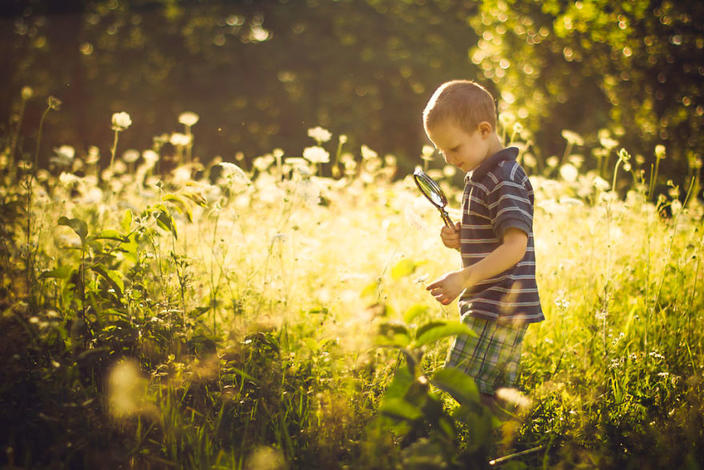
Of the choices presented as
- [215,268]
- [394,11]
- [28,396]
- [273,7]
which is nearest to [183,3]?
[273,7]

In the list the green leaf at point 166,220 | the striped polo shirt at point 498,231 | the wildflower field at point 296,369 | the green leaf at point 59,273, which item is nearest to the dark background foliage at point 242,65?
the wildflower field at point 296,369

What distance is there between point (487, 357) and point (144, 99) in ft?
54.0

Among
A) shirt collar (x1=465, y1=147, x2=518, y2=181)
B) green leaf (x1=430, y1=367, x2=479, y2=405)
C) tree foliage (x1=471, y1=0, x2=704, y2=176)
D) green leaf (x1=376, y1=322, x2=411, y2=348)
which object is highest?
tree foliage (x1=471, y1=0, x2=704, y2=176)

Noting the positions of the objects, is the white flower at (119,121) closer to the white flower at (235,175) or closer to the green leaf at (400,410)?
the white flower at (235,175)

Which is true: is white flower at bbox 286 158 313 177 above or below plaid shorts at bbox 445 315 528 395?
above

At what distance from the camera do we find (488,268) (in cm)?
170

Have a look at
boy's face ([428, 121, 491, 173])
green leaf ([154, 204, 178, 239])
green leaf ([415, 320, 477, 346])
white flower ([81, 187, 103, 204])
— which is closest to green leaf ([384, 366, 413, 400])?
green leaf ([415, 320, 477, 346])

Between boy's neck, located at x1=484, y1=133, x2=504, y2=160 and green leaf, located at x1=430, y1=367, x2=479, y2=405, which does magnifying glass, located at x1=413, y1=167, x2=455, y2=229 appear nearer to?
boy's neck, located at x1=484, y1=133, x2=504, y2=160

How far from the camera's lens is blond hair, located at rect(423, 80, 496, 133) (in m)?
1.87

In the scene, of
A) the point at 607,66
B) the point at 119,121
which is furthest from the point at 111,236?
the point at 607,66

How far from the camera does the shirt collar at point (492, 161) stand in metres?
1.86

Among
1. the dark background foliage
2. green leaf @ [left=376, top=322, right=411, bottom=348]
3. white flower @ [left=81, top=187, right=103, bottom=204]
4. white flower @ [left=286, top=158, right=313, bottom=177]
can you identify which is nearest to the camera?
green leaf @ [left=376, top=322, right=411, bottom=348]

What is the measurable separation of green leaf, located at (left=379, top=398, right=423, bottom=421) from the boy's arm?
0.38 meters

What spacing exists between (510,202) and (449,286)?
0.39 m
